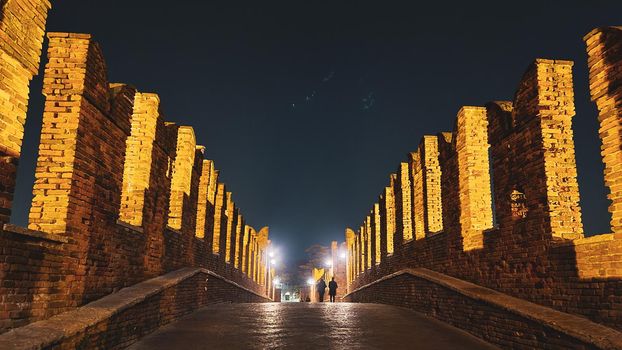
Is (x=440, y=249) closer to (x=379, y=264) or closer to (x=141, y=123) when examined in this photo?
(x=141, y=123)

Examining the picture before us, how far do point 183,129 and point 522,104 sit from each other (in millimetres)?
8319

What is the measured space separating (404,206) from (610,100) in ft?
32.3

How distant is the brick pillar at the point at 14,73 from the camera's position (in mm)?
5281

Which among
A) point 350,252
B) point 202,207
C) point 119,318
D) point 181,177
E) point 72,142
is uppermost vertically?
point 181,177

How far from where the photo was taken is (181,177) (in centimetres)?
1252

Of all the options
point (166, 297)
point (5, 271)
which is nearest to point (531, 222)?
point (166, 297)

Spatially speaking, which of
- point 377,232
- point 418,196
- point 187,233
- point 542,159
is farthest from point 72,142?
point 377,232

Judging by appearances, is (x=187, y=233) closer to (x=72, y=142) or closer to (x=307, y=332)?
(x=307, y=332)

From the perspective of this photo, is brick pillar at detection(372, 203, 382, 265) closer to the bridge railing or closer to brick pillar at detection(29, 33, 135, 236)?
the bridge railing

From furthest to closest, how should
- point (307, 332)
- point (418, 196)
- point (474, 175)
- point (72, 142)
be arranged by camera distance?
point (418, 196), point (474, 175), point (307, 332), point (72, 142)

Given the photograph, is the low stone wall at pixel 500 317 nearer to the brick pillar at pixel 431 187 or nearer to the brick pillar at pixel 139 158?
the brick pillar at pixel 431 187

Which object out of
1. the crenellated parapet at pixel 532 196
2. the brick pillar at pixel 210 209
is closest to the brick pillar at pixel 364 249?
the brick pillar at pixel 210 209

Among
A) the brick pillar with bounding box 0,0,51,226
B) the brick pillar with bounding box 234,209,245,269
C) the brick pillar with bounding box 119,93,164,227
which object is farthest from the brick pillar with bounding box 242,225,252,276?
the brick pillar with bounding box 0,0,51,226

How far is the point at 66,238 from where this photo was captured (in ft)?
20.7
